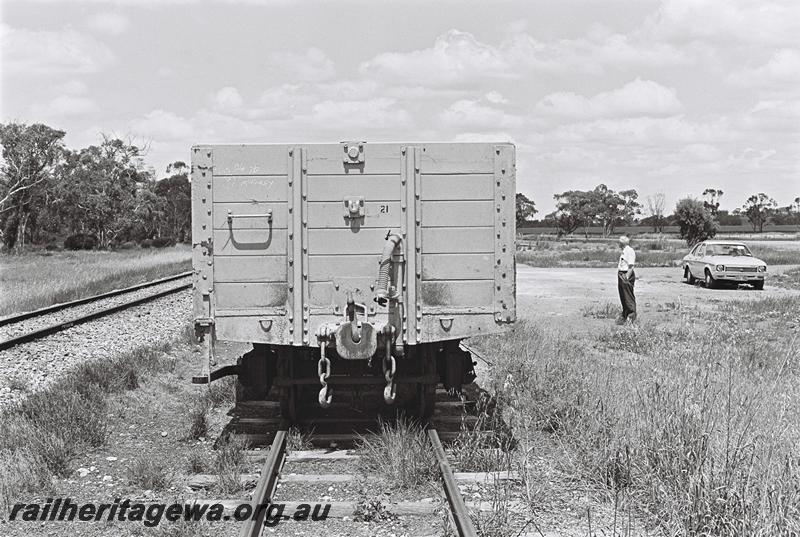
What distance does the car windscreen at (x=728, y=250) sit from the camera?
2808 centimetres

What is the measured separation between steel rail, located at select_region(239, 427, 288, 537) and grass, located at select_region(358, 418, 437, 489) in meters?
0.69

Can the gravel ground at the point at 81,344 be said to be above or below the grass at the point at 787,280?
below

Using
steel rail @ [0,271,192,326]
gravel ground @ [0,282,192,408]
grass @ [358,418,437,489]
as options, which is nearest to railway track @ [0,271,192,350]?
steel rail @ [0,271,192,326]

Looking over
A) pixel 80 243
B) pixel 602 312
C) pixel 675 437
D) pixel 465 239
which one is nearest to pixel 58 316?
pixel 602 312

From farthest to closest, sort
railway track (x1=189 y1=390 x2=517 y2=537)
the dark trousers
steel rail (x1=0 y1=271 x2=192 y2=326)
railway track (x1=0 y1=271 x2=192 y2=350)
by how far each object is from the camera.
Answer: steel rail (x1=0 y1=271 x2=192 y2=326)
the dark trousers
railway track (x1=0 y1=271 x2=192 y2=350)
railway track (x1=189 y1=390 x2=517 y2=537)

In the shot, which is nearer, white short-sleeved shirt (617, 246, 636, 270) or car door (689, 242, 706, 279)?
white short-sleeved shirt (617, 246, 636, 270)

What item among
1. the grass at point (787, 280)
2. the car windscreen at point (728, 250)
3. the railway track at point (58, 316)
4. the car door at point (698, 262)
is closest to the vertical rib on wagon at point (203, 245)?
the railway track at point (58, 316)

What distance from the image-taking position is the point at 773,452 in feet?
16.5

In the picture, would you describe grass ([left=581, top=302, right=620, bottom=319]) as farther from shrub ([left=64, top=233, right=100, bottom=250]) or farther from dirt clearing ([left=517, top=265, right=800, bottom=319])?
shrub ([left=64, top=233, right=100, bottom=250])

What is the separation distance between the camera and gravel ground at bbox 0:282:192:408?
33.6 ft

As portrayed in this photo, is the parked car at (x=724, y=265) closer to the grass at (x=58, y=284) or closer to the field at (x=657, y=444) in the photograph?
the field at (x=657, y=444)

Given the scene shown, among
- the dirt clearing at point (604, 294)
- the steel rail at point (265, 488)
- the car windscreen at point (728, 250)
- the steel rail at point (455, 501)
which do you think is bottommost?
the dirt clearing at point (604, 294)

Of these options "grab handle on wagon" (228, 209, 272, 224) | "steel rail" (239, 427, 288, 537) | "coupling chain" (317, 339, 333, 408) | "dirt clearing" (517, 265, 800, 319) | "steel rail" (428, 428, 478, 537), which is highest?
"grab handle on wagon" (228, 209, 272, 224)

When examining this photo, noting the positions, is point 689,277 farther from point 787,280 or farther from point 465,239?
point 465,239
